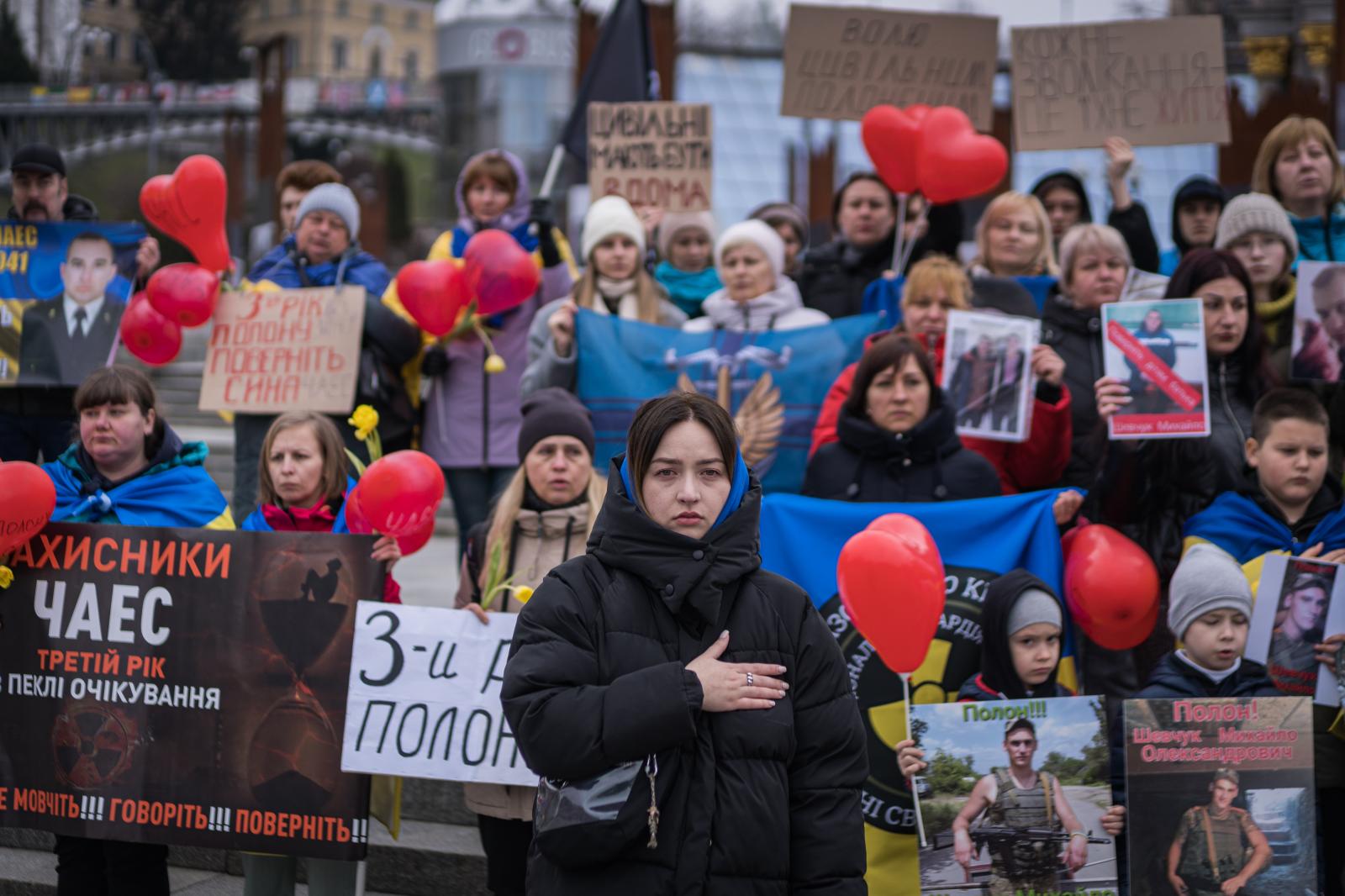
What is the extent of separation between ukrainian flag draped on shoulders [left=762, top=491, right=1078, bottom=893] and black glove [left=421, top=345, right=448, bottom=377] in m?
1.90

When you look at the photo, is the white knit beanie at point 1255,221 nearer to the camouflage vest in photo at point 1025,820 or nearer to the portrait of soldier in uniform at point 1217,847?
the portrait of soldier in uniform at point 1217,847

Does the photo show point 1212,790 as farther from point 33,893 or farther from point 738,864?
point 33,893

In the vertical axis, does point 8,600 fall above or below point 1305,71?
below

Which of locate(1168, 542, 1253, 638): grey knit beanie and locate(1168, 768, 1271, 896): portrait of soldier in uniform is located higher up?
locate(1168, 542, 1253, 638): grey knit beanie

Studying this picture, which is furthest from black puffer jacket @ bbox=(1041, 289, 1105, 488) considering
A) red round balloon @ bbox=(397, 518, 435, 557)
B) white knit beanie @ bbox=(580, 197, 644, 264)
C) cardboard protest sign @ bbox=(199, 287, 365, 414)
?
cardboard protest sign @ bbox=(199, 287, 365, 414)

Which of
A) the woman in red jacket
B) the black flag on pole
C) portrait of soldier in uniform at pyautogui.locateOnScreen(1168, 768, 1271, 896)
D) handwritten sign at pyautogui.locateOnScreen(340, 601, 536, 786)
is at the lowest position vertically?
portrait of soldier in uniform at pyautogui.locateOnScreen(1168, 768, 1271, 896)

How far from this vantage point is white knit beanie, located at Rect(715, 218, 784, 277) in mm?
5691

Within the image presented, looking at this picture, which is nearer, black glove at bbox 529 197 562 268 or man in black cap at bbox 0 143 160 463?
man in black cap at bbox 0 143 160 463

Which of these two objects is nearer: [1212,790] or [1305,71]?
[1212,790]

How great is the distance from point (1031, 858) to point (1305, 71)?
13.4 m

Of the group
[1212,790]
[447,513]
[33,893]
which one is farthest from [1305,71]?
[33,893]

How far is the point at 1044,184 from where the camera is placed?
21.5 ft

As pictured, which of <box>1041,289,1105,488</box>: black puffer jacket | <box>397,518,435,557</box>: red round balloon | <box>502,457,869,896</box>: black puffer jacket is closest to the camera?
<box>502,457,869,896</box>: black puffer jacket

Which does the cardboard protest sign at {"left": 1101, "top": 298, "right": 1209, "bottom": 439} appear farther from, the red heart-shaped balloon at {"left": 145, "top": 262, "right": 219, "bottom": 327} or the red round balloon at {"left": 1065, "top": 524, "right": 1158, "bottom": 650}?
the red heart-shaped balloon at {"left": 145, "top": 262, "right": 219, "bottom": 327}
